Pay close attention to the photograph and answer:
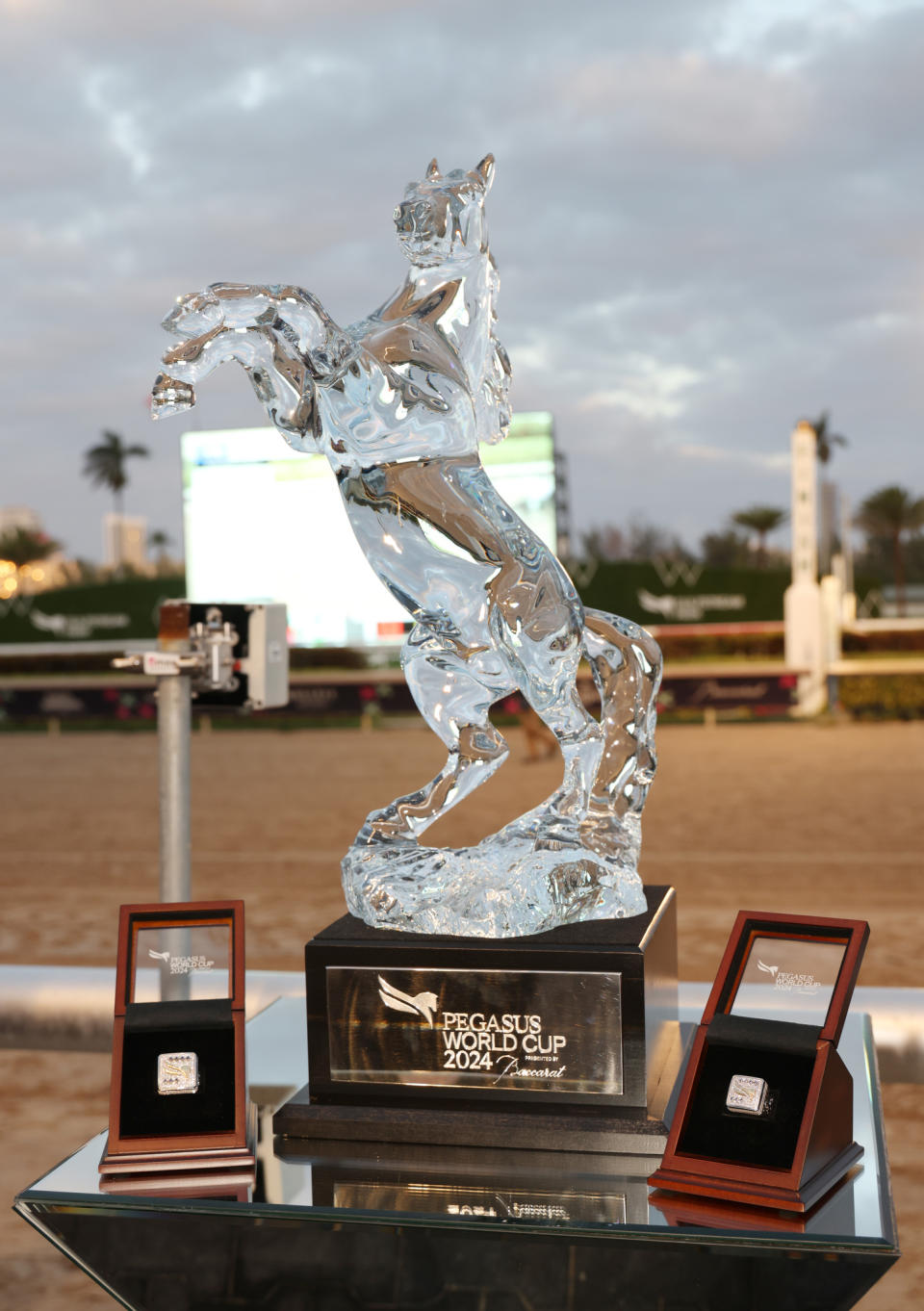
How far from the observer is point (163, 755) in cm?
225

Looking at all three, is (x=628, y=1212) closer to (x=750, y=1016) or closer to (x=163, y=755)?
(x=750, y=1016)

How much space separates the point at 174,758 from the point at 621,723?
109 centimetres

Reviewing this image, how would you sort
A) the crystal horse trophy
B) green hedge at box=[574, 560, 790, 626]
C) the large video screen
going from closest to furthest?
the crystal horse trophy
the large video screen
green hedge at box=[574, 560, 790, 626]

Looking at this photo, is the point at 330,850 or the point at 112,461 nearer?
the point at 330,850

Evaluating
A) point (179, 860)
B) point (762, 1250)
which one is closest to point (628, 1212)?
point (762, 1250)

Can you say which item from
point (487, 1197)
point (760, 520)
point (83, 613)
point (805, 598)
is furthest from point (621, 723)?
point (760, 520)

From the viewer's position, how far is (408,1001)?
1.27 metres

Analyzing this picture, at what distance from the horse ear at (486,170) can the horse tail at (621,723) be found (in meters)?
0.48

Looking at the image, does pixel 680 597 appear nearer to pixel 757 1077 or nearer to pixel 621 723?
pixel 621 723

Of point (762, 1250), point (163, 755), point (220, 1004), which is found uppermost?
point (163, 755)

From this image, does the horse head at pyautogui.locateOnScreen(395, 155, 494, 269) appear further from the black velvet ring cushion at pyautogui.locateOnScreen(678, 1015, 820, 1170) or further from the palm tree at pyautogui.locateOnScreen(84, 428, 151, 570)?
the palm tree at pyautogui.locateOnScreen(84, 428, 151, 570)

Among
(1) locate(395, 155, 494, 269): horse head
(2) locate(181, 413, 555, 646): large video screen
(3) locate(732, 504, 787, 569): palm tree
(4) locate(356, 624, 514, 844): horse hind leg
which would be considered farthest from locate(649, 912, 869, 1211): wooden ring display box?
(3) locate(732, 504, 787, 569): palm tree

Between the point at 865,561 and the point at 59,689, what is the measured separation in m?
27.9

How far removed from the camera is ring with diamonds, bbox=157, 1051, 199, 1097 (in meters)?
1.20
